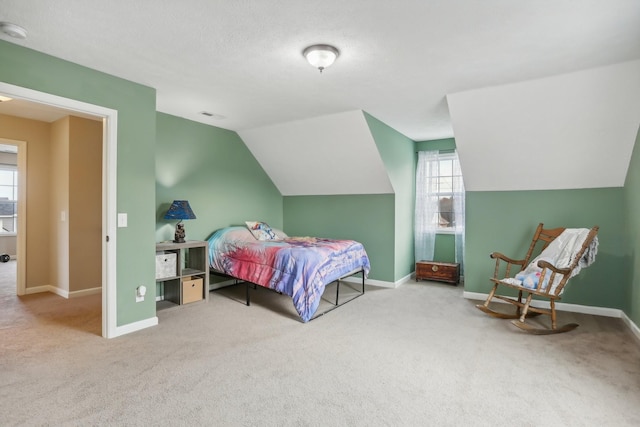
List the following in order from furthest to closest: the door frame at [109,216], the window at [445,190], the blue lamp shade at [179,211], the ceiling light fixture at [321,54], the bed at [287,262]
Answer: the window at [445,190] < the blue lamp shade at [179,211] < the bed at [287,262] < the door frame at [109,216] < the ceiling light fixture at [321,54]

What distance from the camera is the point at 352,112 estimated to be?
4.25 meters

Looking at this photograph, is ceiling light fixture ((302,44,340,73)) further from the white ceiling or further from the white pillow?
the white pillow

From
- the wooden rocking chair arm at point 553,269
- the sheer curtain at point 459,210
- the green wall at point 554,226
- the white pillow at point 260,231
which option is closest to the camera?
the wooden rocking chair arm at point 553,269

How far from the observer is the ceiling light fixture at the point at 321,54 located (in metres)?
2.55

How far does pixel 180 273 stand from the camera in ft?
13.4

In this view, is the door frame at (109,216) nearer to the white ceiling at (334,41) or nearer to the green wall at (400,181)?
the white ceiling at (334,41)

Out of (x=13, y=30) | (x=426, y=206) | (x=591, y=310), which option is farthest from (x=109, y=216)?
(x=591, y=310)

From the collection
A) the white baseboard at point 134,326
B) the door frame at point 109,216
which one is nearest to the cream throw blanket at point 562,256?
the white baseboard at point 134,326

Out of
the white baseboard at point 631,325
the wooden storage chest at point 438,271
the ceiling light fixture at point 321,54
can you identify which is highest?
the ceiling light fixture at point 321,54

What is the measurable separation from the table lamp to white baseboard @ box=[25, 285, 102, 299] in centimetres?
152

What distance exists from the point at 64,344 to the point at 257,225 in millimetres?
2707

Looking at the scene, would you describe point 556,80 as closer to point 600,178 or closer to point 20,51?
point 600,178

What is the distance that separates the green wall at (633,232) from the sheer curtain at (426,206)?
253 centimetres

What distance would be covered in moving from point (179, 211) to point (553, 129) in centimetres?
423
